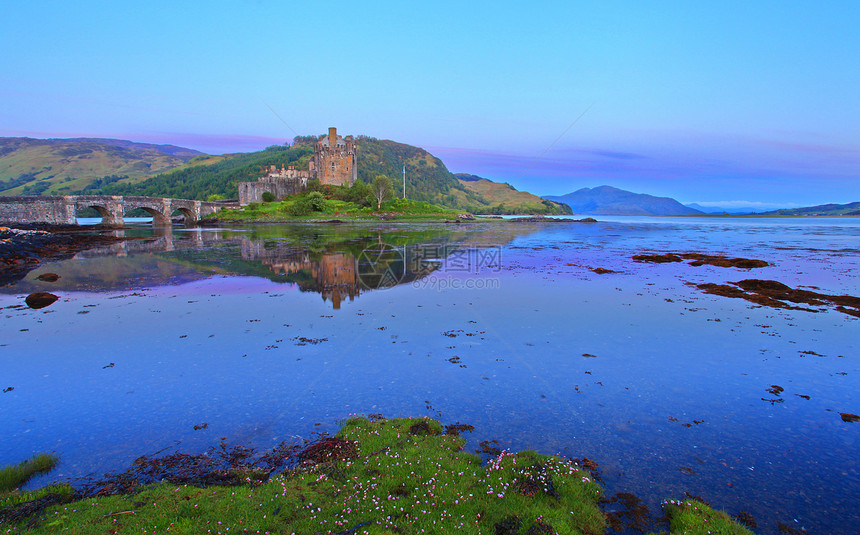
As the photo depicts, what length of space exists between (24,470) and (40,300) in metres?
13.3

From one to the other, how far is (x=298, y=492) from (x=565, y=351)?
7.35 meters

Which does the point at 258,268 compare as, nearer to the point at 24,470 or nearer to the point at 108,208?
the point at 24,470

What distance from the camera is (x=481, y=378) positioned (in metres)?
8.71

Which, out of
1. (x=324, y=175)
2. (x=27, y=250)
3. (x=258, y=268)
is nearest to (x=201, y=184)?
(x=324, y=175)

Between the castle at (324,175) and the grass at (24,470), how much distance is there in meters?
112

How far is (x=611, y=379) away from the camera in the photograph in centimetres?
864

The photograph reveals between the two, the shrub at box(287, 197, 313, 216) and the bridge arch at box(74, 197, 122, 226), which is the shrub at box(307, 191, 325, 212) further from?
the bridge arch at box(74, 197, 122, 226)

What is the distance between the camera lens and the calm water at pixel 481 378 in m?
5.88

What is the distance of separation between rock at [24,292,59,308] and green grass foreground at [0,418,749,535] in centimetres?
1354

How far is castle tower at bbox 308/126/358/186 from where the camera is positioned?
11300 centimetres

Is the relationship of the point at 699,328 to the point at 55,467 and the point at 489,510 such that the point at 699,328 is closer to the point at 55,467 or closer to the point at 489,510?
the point at 489,510

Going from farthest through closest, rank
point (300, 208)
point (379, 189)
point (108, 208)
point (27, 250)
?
1. point (379, 189)
2. point (300, 208)
3. point (108, 208)
4. point (27, 250)

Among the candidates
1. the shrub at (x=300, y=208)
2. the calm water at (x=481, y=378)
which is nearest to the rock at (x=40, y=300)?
the calm water at (x=481, y=378)

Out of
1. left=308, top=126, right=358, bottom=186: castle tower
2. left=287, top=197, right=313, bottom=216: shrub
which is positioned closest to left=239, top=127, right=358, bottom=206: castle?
left=308, top=126, right=358, bottom=186: castle tower
